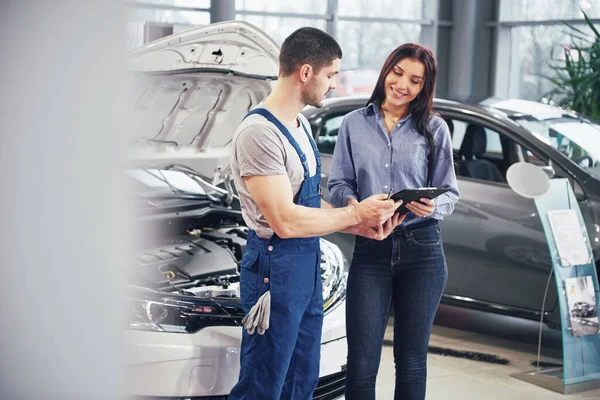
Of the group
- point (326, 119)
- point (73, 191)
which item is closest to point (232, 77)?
point (326, 119)

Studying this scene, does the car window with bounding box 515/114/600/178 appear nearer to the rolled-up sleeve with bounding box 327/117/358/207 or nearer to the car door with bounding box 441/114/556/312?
the car door with bounding box 441/114/556/312

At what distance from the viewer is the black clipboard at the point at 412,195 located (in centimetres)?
241

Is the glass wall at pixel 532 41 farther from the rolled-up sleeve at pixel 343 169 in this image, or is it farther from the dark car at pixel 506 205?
the rolled-up sleeve at pixel 343 169

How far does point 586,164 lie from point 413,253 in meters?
2.47

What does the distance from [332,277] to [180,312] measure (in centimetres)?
82

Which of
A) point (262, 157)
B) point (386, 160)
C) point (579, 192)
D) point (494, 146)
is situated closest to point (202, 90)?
point (386, 160)

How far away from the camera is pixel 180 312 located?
2715 mm

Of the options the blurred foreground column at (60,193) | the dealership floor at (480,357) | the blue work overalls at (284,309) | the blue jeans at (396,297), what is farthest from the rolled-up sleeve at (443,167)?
the blurred foreground column at (60,193)

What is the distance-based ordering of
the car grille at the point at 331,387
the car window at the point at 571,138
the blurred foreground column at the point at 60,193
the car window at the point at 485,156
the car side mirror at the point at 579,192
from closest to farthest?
the blurred foreground column at the point at 60,193 < the car grille at the point at 331,387 < the car side mirror at the point at 579,192 < the car window at the point at 571,138 < the car window at the point at 485,156

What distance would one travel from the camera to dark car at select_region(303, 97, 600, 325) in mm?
4469

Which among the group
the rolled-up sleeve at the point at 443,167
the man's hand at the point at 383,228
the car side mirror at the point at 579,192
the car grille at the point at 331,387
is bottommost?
the car grille at the point at 331,387

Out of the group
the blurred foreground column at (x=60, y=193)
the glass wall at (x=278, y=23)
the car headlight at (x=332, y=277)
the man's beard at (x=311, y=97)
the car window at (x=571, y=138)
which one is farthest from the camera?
the glass wall at (x=278, y=23)

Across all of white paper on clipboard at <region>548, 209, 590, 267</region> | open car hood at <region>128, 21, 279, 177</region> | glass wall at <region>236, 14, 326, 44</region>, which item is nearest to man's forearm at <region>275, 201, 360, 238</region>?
open car hood at <region>128, 21, 279, 177</region>

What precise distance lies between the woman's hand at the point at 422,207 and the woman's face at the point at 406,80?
37 cm
